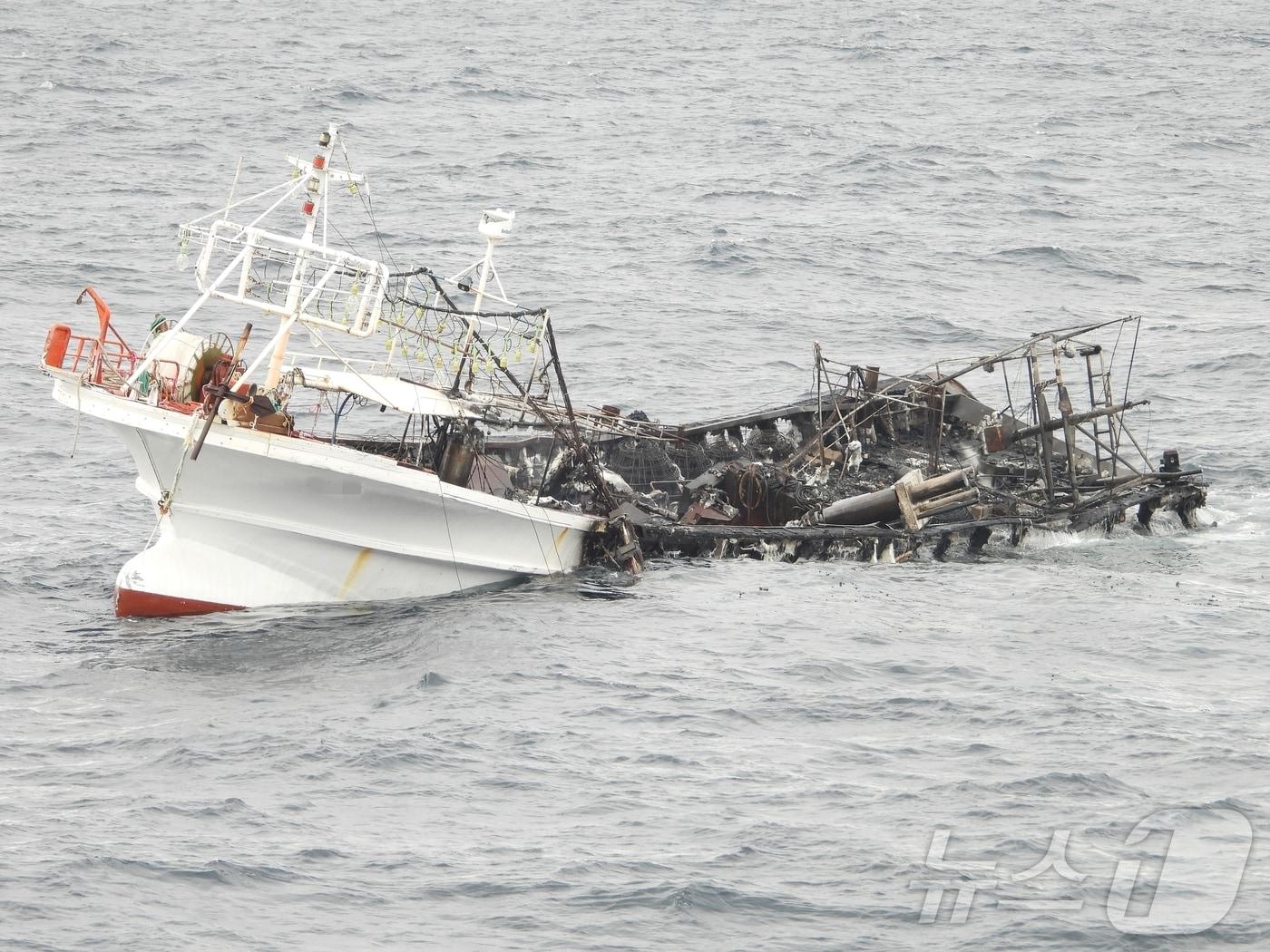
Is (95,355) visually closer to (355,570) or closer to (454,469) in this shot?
(355,570)

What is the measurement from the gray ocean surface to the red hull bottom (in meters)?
0.37

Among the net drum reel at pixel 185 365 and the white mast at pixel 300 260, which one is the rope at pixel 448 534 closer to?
the white mast at pixel 300 260

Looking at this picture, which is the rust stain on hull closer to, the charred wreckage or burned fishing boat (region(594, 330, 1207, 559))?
the charred wreckage

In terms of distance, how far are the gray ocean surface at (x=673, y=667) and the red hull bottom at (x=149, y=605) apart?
370 millimetres

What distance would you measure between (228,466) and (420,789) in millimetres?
8770

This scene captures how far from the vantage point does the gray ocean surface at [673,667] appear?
829 inches

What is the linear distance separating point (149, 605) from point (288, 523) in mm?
2995

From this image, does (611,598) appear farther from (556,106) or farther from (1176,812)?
(556,106)

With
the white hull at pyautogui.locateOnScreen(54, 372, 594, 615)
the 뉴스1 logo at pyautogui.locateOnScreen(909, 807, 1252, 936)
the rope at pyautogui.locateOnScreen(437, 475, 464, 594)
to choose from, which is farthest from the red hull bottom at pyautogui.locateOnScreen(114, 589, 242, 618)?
the 뉴스1 logo at pyautogui.locateOnScreen(909, 807, 1252, 936)

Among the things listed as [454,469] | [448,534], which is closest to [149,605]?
[448,534]

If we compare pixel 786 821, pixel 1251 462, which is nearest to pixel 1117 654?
pixel 786 821

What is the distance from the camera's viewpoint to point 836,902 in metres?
20.8

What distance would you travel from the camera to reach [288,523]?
1207 inches

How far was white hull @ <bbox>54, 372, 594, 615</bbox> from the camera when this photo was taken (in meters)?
29.6
